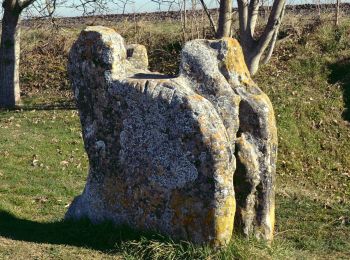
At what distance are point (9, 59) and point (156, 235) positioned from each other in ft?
46.3

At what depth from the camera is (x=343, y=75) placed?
72.4 ft

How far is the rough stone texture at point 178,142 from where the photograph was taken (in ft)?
26.3

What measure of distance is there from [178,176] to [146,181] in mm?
490

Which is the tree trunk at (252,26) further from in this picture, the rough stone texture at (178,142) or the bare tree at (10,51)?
the rough stone texture at (178,142)

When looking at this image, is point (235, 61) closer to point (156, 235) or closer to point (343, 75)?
point (156, 235)

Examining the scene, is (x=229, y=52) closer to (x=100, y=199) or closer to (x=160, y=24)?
(x=100, y=199)

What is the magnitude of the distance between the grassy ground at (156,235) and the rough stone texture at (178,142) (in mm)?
331

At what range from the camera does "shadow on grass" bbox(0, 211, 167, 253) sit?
8.38 meters

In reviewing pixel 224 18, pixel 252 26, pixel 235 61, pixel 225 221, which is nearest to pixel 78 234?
pixel 225 221

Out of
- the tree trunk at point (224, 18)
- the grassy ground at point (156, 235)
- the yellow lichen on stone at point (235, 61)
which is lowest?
the grassy ground at point (156, 235)

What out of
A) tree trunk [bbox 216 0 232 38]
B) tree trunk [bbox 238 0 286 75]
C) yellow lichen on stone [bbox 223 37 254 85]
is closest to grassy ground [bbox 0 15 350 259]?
tree trunk [bbox 238 0 286 75]

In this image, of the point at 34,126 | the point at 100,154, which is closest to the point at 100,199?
the point at 100,154

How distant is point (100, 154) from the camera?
884 cm

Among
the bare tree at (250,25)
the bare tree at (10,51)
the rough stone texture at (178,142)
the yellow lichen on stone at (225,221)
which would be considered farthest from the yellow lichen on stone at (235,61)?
→ the bare tree at (10,51)
